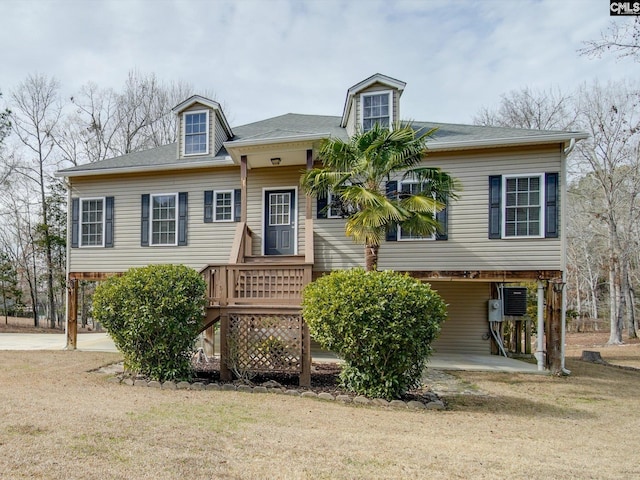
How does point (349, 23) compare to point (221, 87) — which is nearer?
point (349, 23)

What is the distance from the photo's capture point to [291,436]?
13.8 ft

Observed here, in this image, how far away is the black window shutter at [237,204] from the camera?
34.5ft

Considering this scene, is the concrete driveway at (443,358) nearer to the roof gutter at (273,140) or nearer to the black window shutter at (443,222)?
the black window shutter at (443,222)

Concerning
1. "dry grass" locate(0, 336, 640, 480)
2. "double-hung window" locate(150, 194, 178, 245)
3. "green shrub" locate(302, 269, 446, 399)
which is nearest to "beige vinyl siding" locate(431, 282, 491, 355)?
"dry grass" locate(0, 336, 640, 480)

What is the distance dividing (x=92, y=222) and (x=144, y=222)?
1.63 meters

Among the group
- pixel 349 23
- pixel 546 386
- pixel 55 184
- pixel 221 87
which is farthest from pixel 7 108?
pixel 546 386

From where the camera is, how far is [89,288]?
21203 mm

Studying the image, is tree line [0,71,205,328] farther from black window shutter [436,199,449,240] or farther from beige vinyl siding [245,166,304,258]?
black window shutter [436,199,449,240]

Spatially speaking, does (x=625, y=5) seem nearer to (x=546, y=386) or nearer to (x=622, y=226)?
(x=546, y=386)

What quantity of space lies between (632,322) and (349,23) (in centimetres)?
1763

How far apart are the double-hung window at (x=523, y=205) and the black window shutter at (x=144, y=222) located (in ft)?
29.5

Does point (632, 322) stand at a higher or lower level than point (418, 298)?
lower

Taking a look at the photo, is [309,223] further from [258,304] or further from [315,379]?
[315,379]

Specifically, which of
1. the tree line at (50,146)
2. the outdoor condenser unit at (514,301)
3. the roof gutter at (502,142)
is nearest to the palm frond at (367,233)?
the roof gutter at (502,142)
